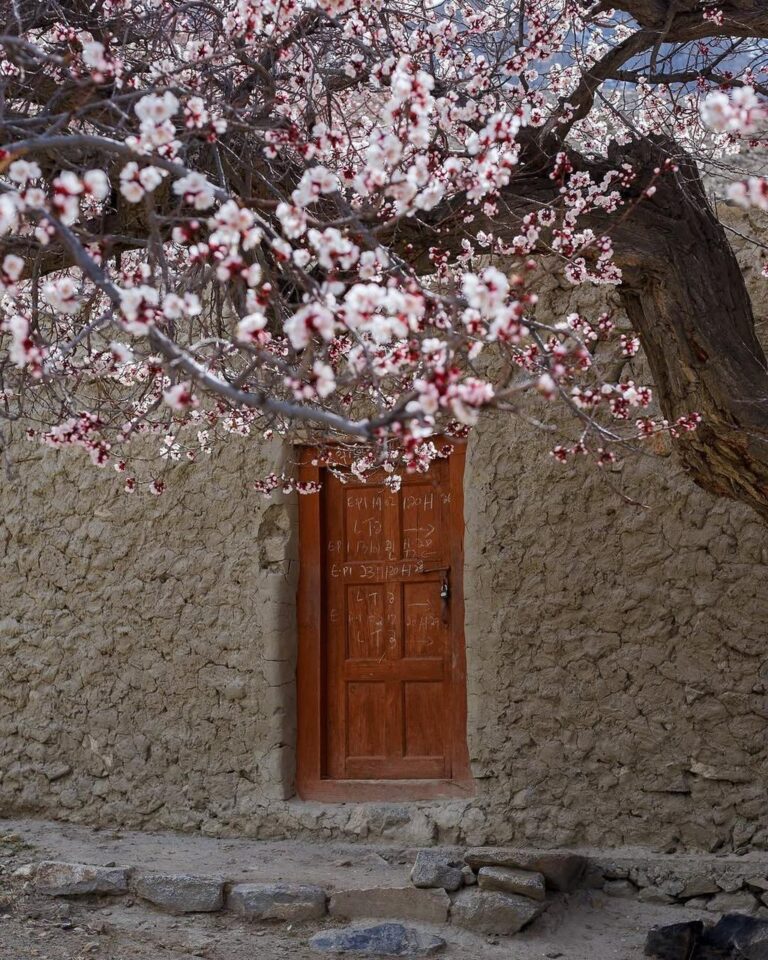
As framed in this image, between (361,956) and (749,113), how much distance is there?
11.6ft

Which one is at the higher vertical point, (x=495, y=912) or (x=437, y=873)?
(x=437, y=873)

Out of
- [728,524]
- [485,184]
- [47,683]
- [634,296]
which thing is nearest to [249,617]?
[47,683]

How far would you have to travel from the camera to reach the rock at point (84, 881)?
198 inches

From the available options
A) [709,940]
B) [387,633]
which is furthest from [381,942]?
[387,633]

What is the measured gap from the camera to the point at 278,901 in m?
4.76

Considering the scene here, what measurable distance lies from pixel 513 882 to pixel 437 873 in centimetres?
32

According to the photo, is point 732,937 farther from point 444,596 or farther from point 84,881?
point 84,881

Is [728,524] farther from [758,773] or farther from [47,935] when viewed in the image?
[47,935]

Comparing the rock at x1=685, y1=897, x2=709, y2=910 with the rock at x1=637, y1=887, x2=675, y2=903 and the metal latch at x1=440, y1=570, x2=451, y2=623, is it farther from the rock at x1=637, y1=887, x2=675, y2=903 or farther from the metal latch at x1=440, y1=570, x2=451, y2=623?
the metal latch at x1=440, y1=570, x2=451, y2=623

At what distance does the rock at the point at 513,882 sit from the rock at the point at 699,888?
1.91ft

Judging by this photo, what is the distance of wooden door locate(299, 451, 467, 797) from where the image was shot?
17.9 ft

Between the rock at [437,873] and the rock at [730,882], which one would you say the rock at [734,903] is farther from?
the rock at [437,873]

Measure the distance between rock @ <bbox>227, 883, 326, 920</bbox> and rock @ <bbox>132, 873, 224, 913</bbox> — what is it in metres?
0.07

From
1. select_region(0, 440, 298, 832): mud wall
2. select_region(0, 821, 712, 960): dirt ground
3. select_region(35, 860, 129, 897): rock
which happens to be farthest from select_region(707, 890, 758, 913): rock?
select_region(35, 860, 129, 897): rock
